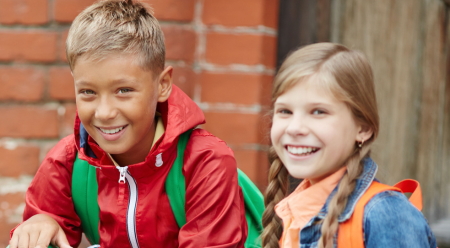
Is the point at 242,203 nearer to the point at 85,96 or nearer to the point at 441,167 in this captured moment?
the point at 85,96

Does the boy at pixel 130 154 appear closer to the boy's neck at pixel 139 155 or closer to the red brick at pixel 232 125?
the boy's neck at pixel 139 155

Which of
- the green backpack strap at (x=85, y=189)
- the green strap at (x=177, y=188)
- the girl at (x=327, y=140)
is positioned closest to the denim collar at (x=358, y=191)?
the girl at (x=327, y=140)

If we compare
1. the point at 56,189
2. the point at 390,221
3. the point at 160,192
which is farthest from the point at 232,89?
the point at 390,221

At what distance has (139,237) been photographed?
6.13ft

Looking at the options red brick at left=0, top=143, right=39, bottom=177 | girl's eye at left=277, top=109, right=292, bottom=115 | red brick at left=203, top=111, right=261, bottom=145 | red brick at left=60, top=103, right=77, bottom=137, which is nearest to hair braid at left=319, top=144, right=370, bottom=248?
girl's eye at left=277, top=109, right=292, bottom=115

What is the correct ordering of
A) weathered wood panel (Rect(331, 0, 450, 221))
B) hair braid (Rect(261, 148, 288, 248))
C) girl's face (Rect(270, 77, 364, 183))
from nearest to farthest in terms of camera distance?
girl's face (Rect(270, 77, 364, 183))
hair braid (Rect(261, 148, 288, 248))
weathered wood panel (Rect(331, 0, 450, 221))

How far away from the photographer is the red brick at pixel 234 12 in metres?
2.34

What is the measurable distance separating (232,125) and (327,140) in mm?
824

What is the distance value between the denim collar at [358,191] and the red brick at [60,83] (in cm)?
116

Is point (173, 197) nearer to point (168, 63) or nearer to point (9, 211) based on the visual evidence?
point (168, 63)

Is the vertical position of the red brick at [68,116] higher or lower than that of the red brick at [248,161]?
higher

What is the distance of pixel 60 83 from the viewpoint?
7.55ft

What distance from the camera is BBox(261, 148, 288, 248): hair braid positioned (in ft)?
5.73

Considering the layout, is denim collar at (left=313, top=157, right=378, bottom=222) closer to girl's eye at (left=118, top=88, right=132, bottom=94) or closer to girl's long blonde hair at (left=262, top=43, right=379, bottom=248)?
girl's long blonde hair at (left=262, top=43, right=379, bottom=248)
